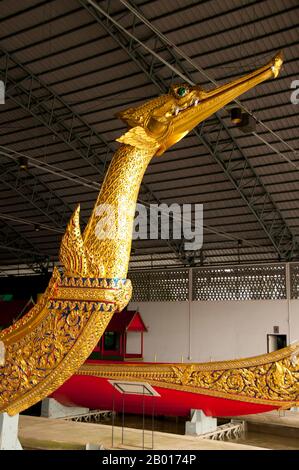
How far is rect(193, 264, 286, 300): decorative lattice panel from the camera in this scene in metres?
13.7

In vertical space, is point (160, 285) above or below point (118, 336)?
above

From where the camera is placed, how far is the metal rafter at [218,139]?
31.3 ft

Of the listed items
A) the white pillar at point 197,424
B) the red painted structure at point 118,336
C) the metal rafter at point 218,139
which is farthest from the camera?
the red painted structure at point 118,336

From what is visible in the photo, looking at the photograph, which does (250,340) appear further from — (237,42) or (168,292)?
(237,42)

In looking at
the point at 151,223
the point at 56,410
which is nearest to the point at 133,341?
the point at 151,223

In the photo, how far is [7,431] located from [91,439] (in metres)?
1.50

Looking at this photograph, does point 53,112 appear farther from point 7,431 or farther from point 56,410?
point 7,431

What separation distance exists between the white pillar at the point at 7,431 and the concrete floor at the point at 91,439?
1.04 m

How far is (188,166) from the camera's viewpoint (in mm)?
12992

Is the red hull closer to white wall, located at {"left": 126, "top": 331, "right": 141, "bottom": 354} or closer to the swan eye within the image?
the swan eye

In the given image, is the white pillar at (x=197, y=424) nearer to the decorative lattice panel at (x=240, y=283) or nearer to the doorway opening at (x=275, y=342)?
the doorway opening at (x=275, y=342)

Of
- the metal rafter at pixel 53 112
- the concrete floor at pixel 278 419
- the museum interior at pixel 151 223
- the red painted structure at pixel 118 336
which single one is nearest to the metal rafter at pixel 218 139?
the museum interior at pixel 151 223

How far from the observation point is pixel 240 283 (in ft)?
46.9
